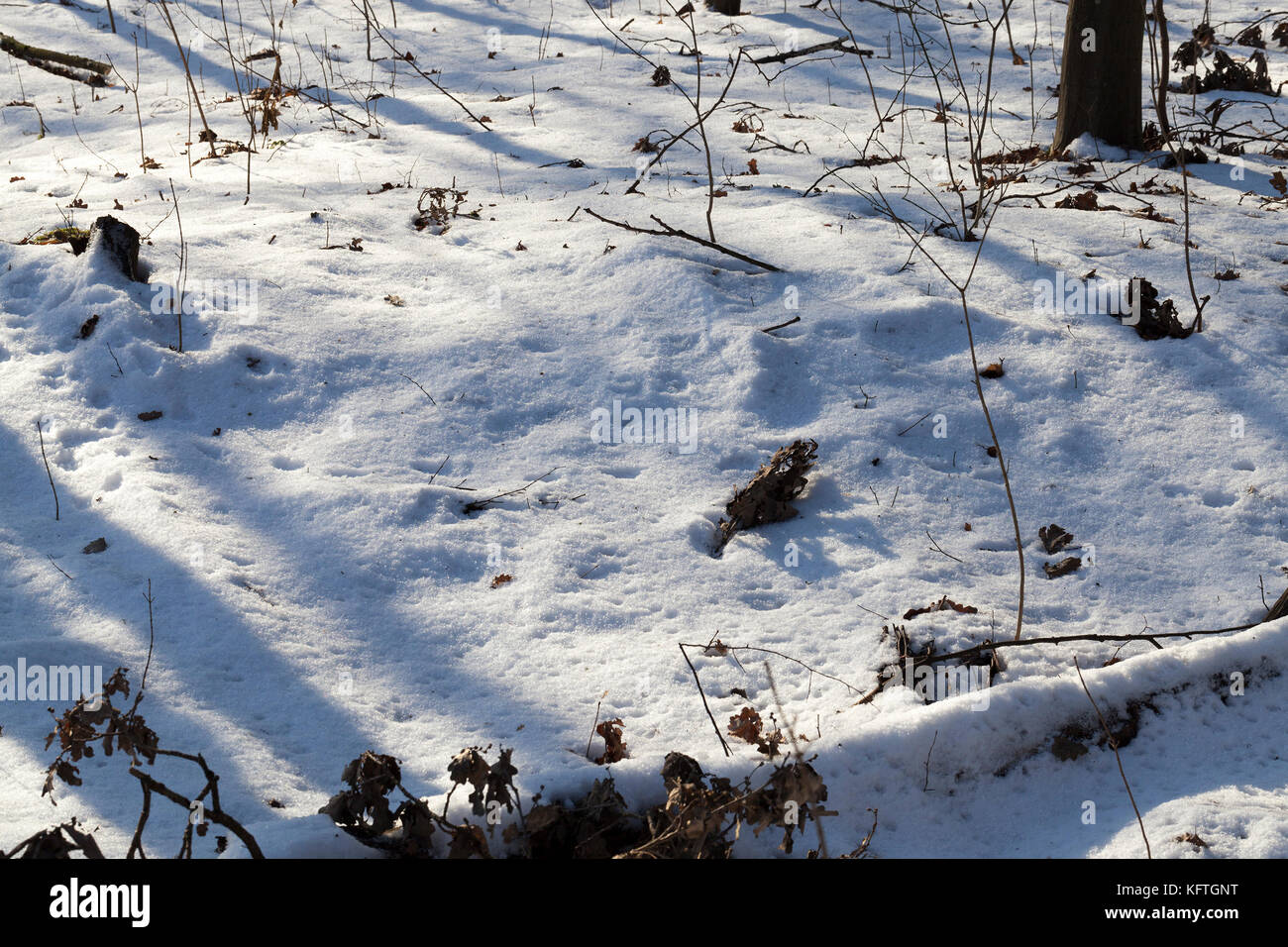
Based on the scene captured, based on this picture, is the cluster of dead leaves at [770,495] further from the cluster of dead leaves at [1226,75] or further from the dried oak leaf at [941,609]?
the cluster of dead leaves at [1226,75]

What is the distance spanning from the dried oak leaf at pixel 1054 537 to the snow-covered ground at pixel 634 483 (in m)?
0.04

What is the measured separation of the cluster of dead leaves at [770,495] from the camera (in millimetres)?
3545

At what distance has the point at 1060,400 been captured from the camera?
4.00m

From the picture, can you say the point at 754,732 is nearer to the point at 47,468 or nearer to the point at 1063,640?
the point at 1063,640

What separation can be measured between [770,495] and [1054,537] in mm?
1042

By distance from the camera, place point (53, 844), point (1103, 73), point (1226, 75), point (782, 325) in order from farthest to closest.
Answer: point (1226, 75)
point (1103, 73)
point (782, 325)
point (53, 844)

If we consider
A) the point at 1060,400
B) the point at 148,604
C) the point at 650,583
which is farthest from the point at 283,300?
the point at 1060,400

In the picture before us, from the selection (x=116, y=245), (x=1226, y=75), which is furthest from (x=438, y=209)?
(x=1226, y=75)

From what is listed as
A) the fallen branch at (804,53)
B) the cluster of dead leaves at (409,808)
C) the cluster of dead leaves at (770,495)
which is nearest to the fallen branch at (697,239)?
the cluster of dead leaves at (770,495)

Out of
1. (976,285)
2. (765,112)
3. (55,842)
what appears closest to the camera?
(55,842)

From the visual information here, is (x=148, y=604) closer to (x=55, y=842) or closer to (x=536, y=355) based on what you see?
(x=55, y=842)

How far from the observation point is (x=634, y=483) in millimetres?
3754

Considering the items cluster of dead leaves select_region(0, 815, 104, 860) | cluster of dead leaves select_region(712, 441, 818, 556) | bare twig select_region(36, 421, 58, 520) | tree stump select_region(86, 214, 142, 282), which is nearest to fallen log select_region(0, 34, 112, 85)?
tree stump select_region(86, 214, 142, 282)
